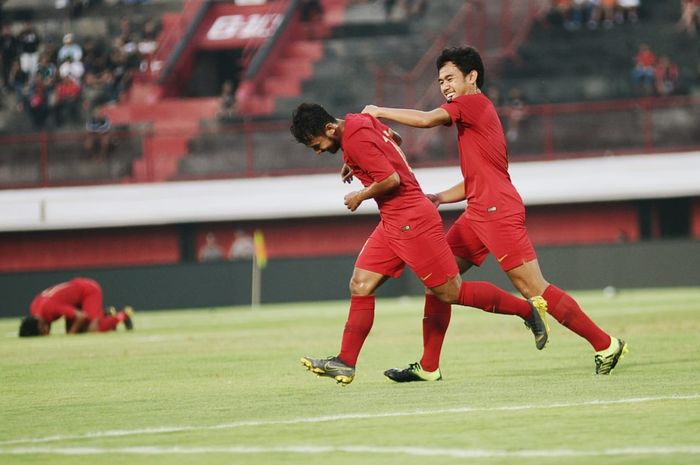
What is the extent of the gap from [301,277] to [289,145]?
331 centimetres

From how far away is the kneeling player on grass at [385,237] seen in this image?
34.3 ft

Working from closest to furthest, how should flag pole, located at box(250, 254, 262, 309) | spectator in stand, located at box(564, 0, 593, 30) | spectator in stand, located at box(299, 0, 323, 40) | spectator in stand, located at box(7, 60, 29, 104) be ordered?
flag pole, located at box(250, 254, 262, 309), spectator in stand, located at box(564, 0, 593, 30), spectator in stand, located at box(7, 60, 29, 104), spectator in stand, located at box(299, 0, 323, 40)

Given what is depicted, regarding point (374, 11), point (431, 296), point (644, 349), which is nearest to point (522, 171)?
point (374, 11)

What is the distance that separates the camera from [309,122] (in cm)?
1044

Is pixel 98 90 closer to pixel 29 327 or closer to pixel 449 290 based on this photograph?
pixel 29 327

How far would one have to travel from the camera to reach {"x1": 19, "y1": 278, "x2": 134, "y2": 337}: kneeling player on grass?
21.1 meters

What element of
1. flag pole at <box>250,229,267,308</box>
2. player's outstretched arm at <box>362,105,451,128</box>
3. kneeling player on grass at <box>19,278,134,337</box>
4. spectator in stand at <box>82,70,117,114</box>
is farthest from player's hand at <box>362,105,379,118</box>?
spectator in stand at <box>82,70,117,114</box>

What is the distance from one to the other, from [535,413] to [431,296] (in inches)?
101

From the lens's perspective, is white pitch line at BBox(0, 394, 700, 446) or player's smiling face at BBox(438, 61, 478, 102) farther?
player's smiling face at BBox(438, 61, 478, 102)

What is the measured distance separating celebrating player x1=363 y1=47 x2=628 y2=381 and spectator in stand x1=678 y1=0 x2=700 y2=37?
87.1 feet

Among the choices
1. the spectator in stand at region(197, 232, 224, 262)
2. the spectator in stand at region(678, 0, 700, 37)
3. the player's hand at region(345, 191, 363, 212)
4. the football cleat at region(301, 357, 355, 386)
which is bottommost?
the spectator in stand at region(197, 232, 224, 262)

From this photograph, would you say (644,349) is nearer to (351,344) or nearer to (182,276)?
(351,344)

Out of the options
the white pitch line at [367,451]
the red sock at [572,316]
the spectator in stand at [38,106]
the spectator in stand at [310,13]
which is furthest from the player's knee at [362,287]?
the spectator in stand at [310,13]

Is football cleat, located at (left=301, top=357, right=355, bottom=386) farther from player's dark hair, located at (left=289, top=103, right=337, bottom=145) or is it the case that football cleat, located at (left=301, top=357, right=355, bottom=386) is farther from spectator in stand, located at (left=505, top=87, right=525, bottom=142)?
spectator in stand, located at (left=505, top=87, right=525, bottom=142)
